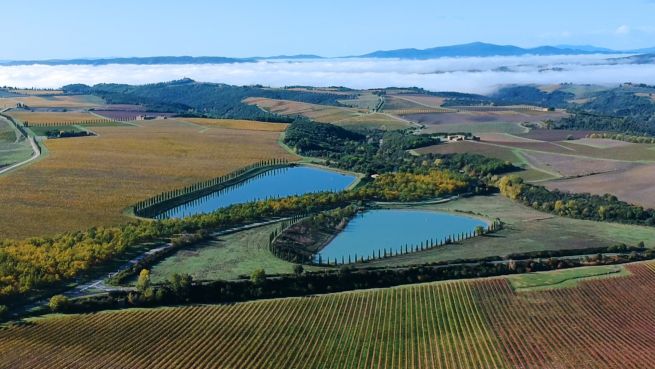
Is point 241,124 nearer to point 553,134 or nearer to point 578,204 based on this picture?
point 553,134

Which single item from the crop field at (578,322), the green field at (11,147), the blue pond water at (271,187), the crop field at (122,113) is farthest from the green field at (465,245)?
the crop field at (122,113)

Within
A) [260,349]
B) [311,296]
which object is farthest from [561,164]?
[260,349]

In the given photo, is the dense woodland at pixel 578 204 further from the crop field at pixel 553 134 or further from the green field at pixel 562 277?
the crop field at pixel 553 134

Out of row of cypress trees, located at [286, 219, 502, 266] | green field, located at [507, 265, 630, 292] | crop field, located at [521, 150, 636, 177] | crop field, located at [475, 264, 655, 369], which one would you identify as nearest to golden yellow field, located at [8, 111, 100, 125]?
crop field, located at [521, 150, 636, 177]

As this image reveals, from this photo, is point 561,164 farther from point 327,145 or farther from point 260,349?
point 260,349

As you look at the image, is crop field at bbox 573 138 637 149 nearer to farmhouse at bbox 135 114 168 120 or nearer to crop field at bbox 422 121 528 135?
crop field at bbox 422 121 528 135

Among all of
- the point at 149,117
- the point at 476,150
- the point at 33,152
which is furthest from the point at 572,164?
the point at 149,117
